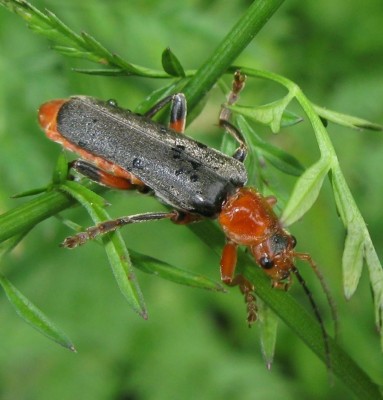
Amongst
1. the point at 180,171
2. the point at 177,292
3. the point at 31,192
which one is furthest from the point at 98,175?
the point at 177,292

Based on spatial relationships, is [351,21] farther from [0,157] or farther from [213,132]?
[0,157]

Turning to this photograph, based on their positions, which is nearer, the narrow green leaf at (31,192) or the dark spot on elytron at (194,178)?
the narrow green leaf at (31,192)

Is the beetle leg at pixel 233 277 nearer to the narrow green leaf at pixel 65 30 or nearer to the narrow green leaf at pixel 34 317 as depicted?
the narrow green leaf at pixel 34 317

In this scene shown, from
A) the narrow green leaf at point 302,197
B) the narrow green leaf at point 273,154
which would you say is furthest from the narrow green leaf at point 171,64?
the narrow green leaf at point 302,197

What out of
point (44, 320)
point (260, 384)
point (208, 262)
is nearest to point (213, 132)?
point (208, 262)

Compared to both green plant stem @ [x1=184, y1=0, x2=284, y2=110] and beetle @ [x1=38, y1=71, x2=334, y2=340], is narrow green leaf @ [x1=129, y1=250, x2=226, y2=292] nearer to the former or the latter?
beetle @ [x1=38, y1=71, x2=334, y2=340]

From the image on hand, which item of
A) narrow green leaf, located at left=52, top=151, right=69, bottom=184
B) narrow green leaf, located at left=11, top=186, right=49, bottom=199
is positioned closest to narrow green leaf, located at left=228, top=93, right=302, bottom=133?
narrow green leaf, located at left=52, top=151, right=69, bottom=184

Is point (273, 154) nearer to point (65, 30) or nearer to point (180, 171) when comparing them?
point (180, 171)
